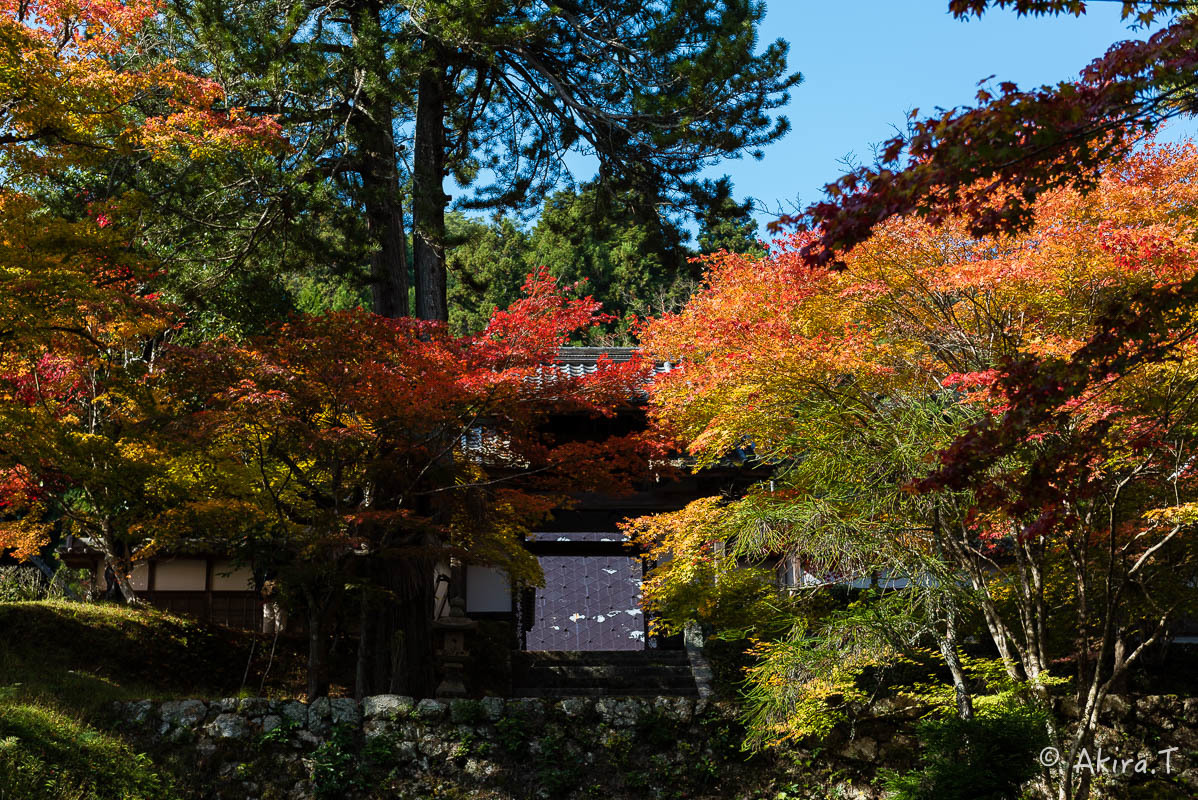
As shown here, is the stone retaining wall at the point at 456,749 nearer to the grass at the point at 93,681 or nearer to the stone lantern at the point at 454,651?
the grass at the point at 93,681

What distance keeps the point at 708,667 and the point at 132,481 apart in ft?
26.0

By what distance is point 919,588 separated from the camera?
340 inches

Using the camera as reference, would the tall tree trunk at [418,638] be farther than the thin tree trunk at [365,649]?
Yes

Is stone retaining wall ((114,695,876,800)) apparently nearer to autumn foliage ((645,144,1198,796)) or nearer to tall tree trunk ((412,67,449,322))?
autumn foliage ((645,144,1198,796))

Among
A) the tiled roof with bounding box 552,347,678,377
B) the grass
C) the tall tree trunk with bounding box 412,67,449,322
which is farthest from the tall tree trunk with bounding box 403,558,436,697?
the tiled roof with bounding box 552,347,678,377

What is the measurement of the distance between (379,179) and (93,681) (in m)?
6.91

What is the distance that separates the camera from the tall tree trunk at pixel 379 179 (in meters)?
11.1

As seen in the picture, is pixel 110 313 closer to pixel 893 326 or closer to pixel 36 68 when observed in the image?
pixel 36 68

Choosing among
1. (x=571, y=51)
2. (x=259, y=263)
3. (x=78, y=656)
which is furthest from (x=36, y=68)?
(x=78, y=656)

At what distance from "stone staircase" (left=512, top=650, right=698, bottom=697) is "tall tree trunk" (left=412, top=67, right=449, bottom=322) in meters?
5.45

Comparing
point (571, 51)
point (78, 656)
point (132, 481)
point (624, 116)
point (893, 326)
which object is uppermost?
point (571, 51)

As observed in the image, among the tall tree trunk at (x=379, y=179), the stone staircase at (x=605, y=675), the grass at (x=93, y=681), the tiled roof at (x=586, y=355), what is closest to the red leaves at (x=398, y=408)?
the tall tree trunk at (x=379, y=179)

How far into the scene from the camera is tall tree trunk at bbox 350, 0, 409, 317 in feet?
36.5

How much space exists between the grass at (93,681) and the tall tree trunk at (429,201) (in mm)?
5234
